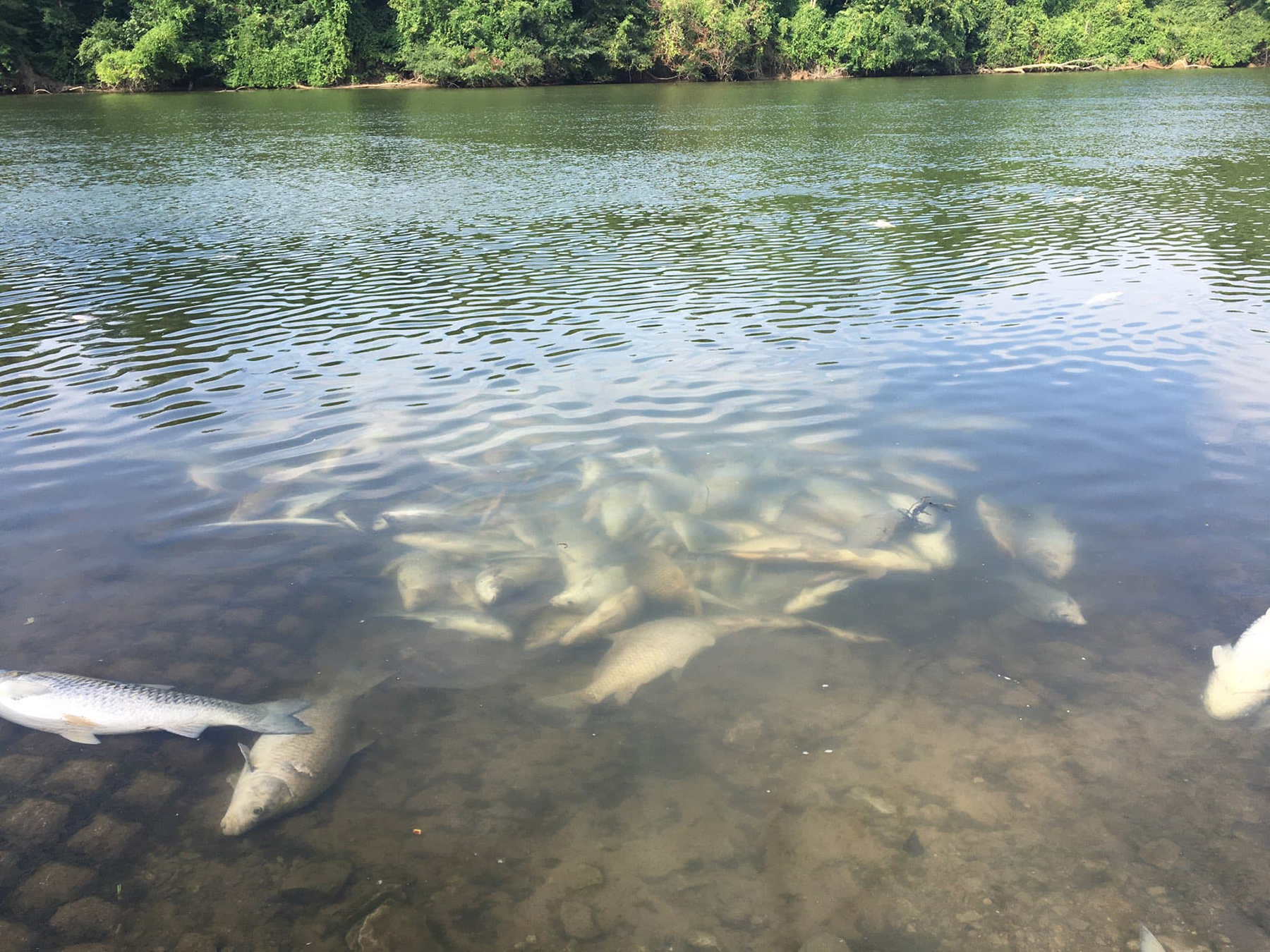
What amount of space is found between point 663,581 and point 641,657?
962 mm

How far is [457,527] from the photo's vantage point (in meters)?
7.18

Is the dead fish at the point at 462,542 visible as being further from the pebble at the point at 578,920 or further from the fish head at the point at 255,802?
the pebble at the point at 578,920

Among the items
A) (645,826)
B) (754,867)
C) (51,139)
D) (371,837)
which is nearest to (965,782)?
(754,867)

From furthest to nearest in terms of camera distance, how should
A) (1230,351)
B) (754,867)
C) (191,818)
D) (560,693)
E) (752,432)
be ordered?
(1230,351) < (752,432) < (560,693) < (191,818) < (754,867)

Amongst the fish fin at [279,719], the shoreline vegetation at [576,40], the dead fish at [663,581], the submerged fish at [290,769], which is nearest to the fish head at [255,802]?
the submerged fish at [290,769]

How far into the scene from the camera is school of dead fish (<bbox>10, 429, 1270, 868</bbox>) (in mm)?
4906

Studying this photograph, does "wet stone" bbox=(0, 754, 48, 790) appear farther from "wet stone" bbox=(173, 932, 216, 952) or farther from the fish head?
"wet stone" bbox=(173, 932, 216, 952)

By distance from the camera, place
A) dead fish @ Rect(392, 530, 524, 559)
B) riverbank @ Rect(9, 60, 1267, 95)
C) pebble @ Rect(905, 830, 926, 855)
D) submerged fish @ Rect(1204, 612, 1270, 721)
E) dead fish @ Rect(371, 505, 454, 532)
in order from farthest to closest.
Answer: riverbank @ Rect(9, 60, 1267, 95), dead fish @ Rect(371, 505, 454, 532), dead fish @ Rect(392, 530, 524, 559), submerged fish @ Rect(1204, 612, 1270, 721), pebble @ Rect(905, 830, 926, 855)

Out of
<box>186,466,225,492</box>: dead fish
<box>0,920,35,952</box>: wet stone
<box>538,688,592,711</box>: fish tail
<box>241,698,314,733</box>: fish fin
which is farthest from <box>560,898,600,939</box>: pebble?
<box>186,466,225,492</box>: dead fish

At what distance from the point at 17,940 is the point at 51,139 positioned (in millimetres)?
37690

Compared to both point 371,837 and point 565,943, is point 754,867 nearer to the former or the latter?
point 565,943

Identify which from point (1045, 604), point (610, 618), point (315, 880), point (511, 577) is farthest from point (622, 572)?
point (315, 880)

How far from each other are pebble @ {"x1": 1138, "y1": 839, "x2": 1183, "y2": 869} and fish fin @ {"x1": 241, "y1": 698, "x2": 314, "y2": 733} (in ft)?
13.5

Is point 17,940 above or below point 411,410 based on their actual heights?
below
